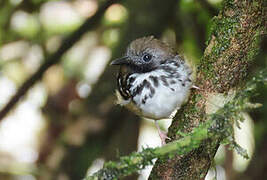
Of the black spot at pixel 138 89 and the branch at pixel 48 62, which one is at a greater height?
the black spot at pixel 138 89

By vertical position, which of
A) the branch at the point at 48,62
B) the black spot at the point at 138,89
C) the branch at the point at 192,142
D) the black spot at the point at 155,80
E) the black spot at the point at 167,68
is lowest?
the branch at the point at 48,62

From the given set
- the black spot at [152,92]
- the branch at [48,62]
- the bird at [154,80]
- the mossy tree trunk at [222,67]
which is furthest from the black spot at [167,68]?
the branch at [48,62]

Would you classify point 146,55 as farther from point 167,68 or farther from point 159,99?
point 159,99

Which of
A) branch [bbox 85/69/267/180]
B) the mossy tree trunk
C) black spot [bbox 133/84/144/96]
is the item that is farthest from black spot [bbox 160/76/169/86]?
branch [bbox 85/69/267/180]

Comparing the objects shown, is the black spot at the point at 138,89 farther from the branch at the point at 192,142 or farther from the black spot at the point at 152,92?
the branch at the point at 192,142

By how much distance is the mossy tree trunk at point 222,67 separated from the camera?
2139 mm

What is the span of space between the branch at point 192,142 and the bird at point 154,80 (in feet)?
2.71

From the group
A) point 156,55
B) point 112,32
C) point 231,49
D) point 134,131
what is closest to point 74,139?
point 134,131

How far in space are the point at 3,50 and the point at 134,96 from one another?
221 centimetres

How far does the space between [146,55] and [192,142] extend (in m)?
1.49

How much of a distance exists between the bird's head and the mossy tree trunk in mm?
899

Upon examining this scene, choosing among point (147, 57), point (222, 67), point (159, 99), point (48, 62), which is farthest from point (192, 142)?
point (48, 62)

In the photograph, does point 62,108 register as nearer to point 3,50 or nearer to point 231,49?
point 3,50

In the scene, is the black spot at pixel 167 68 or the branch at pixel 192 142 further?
the black spot at pixel 167 68
